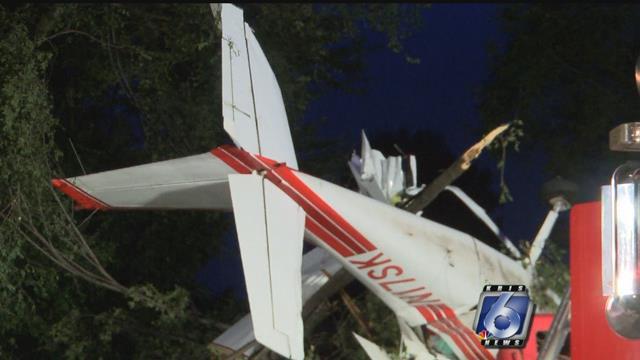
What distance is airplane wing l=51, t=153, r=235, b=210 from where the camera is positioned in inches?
251

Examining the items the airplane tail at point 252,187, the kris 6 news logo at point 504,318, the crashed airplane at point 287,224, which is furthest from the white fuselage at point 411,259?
the kris 6 news logo at point 504,318

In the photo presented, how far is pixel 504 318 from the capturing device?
12.3ft

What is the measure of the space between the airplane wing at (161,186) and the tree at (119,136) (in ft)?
1.91

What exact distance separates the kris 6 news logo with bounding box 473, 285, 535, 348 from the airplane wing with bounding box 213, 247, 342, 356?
165 inches

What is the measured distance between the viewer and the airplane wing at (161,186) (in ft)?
20.9

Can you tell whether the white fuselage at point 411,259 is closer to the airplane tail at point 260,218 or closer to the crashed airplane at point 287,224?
the crashed airplane at point 287,224

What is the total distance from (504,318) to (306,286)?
4.54m

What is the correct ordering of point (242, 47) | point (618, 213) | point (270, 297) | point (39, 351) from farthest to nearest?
point (39, 351) → point (242, 47) → point (270, 297) → point (618, 213)

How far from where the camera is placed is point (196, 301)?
12.3m

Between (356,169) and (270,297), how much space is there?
3.51 meters

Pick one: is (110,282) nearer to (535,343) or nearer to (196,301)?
(196,301)

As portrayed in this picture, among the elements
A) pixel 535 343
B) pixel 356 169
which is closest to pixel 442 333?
pixel 535 343

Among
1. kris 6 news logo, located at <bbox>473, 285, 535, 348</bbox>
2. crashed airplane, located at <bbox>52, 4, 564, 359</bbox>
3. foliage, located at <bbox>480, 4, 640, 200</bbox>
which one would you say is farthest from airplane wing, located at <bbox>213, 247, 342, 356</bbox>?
foliage, located at <bbox>480, 4, 640, 200</bbox>

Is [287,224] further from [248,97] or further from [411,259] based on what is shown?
[411,259]
